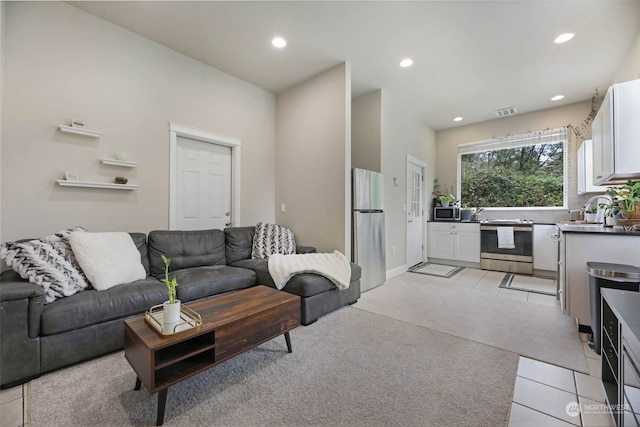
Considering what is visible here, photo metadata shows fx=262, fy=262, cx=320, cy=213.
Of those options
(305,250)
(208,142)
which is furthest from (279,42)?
(305,250)

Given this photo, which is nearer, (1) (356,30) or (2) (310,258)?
(1) (356,30)

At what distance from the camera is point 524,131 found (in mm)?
4980

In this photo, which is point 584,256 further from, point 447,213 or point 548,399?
point 447,213

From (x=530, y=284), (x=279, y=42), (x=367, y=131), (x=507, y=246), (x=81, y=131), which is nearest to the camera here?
(x=81, y=131)

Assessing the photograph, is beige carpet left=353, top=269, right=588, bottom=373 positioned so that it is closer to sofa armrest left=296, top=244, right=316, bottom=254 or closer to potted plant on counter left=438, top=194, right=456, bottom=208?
sofa armrest left=296, top=244, right=316, bottom=254

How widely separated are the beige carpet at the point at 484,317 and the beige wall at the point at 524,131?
2198 mm

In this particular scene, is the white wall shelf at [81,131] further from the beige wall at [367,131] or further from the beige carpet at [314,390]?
the beige wall at [367,131]

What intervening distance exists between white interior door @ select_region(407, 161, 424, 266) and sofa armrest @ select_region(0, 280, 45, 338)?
4707 millimetres

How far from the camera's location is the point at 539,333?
233cm

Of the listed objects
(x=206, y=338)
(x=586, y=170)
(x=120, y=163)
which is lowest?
(x=206, y=338)

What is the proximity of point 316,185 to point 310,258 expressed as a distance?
1.15 m

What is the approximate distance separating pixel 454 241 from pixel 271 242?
3.77 meters

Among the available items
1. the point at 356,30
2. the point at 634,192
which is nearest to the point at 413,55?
the point at 356,30

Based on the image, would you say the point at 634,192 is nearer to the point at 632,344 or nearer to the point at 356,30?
the point at 632,344
